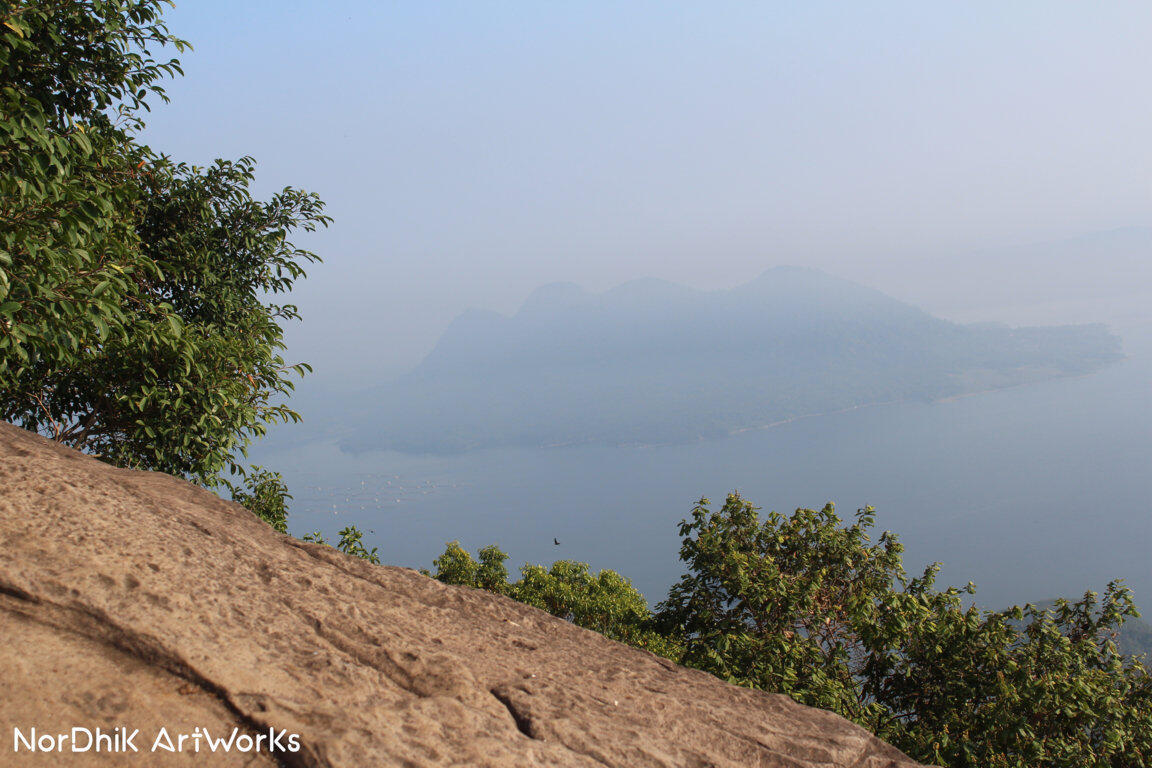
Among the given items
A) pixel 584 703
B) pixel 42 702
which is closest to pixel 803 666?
pixel 584 703

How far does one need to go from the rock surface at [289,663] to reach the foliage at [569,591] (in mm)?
11137

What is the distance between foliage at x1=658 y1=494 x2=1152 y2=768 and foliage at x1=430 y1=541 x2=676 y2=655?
6783mm

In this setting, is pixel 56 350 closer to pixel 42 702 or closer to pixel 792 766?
pixel 42 702

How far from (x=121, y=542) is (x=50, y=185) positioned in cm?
334

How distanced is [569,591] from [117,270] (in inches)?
561

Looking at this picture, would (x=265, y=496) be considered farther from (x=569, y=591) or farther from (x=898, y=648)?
(x=898, y=648)

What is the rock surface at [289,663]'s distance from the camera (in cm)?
387

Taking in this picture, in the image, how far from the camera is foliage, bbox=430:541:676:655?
17547 millimetres

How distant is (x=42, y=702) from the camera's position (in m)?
3.67

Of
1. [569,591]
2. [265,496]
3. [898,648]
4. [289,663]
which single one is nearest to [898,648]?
[898,648]

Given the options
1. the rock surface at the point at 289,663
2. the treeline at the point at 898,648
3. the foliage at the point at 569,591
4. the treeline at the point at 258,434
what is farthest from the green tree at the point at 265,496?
the treeline at the point at 898,648

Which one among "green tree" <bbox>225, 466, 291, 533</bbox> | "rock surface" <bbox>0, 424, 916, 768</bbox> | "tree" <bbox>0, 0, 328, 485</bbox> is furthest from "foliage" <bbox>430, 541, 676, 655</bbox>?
"rock surface" <bbox>0, 424, 916, 768</bbox>

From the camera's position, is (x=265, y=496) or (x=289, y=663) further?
(x=265, y=496)

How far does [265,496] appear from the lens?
13258mm
